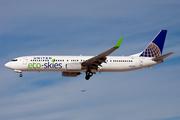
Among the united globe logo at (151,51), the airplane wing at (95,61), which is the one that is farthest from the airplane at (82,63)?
the united globe logo at (151,51)

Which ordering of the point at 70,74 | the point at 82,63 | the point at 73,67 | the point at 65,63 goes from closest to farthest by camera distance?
the point at 73,67, the point at 82,63, the point at 65,63, the point at 70,74

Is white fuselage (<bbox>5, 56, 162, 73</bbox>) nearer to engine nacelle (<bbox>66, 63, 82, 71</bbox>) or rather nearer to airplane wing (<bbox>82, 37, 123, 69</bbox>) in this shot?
engine nacelle (<bbox>66, 63, 82, 71</bbox>)

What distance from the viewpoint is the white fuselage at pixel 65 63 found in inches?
1817

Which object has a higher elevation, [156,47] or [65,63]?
[156,47]

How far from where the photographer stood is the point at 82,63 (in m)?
46.0

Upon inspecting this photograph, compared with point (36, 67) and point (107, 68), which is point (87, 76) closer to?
point (107, 68)

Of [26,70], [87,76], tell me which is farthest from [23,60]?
[87,76]

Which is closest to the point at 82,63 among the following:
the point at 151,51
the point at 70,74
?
the point at 70,74

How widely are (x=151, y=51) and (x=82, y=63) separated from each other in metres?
14.1

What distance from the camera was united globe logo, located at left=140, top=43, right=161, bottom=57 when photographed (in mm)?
51403

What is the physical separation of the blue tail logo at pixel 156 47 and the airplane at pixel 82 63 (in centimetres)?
A: 152

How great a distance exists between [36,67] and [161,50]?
2324 cm

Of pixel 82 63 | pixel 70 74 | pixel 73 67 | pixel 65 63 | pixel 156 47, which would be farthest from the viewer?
pixel 156 47

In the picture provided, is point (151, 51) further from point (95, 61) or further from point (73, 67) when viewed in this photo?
point (73, 67)
